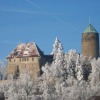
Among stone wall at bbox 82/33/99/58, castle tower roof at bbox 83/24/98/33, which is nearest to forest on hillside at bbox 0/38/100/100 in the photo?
stone wall at bbox 82/33/99/58

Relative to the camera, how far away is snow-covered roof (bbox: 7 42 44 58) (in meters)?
123

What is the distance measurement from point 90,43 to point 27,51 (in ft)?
40.4

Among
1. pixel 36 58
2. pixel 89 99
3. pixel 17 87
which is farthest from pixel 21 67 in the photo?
pixel 89 99

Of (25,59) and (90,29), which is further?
(90,29)

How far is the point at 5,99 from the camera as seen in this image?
101 metres

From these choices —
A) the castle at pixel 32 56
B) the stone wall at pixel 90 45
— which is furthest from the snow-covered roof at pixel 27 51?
the stone wall at pixel 90 45

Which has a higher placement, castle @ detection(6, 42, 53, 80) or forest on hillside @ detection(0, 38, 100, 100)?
castle @ detection(6, 42, 53, 80)

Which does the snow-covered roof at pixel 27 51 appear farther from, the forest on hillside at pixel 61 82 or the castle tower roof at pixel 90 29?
the castle tower roof at pixel 90 29

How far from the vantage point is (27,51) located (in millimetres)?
123562

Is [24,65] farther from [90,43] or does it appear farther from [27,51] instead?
[90,43]

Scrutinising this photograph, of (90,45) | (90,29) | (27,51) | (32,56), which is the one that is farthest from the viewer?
(90,29)

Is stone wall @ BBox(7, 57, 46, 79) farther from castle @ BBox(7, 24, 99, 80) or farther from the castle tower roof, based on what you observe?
the castle tower roof

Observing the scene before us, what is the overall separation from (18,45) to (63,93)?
90.3 ft

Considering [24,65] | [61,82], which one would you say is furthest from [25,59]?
[61,82]
